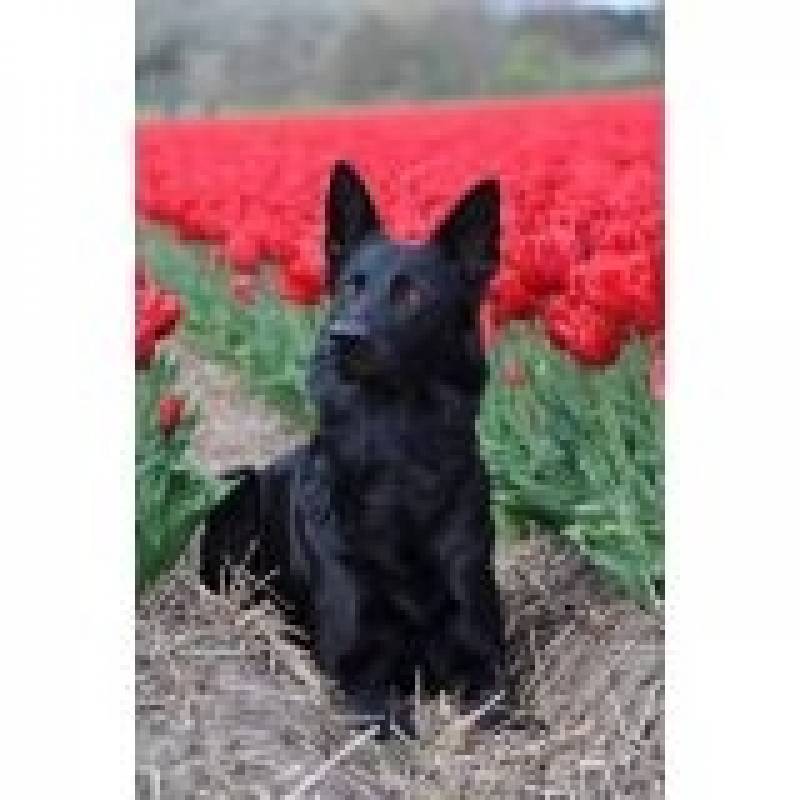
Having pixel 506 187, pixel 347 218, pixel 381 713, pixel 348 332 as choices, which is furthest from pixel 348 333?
pixel 381 713

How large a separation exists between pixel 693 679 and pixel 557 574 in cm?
18

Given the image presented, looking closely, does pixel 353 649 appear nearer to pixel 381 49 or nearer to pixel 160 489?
pixel 160 489

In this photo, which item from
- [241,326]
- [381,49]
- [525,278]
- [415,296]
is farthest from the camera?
[241,326]

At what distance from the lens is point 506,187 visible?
3.68m

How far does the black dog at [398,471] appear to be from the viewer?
3547 mm

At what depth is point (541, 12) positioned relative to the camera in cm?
384

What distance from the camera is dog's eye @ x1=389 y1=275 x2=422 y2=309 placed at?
139 inches

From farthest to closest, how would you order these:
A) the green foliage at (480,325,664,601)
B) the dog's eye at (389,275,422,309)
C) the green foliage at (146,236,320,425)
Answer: the green foliage at (146,236,320,425)
the green foliage at (480,325,664,601)
the dog's eye at (389,275,422,309)

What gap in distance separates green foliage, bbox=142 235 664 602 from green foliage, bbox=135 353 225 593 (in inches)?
4.6

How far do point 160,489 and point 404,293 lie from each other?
347mm

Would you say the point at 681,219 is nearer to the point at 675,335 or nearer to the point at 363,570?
the point at 675,335

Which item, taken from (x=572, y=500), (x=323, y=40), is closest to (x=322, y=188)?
(x=323, y=40)

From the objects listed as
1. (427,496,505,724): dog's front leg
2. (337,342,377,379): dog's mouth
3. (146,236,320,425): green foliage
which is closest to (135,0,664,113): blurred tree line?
(146,236,320,425): green foliage

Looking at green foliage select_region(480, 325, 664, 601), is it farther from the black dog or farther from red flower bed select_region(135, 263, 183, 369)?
red flower bed select_region(135, 263, 183, 369)
